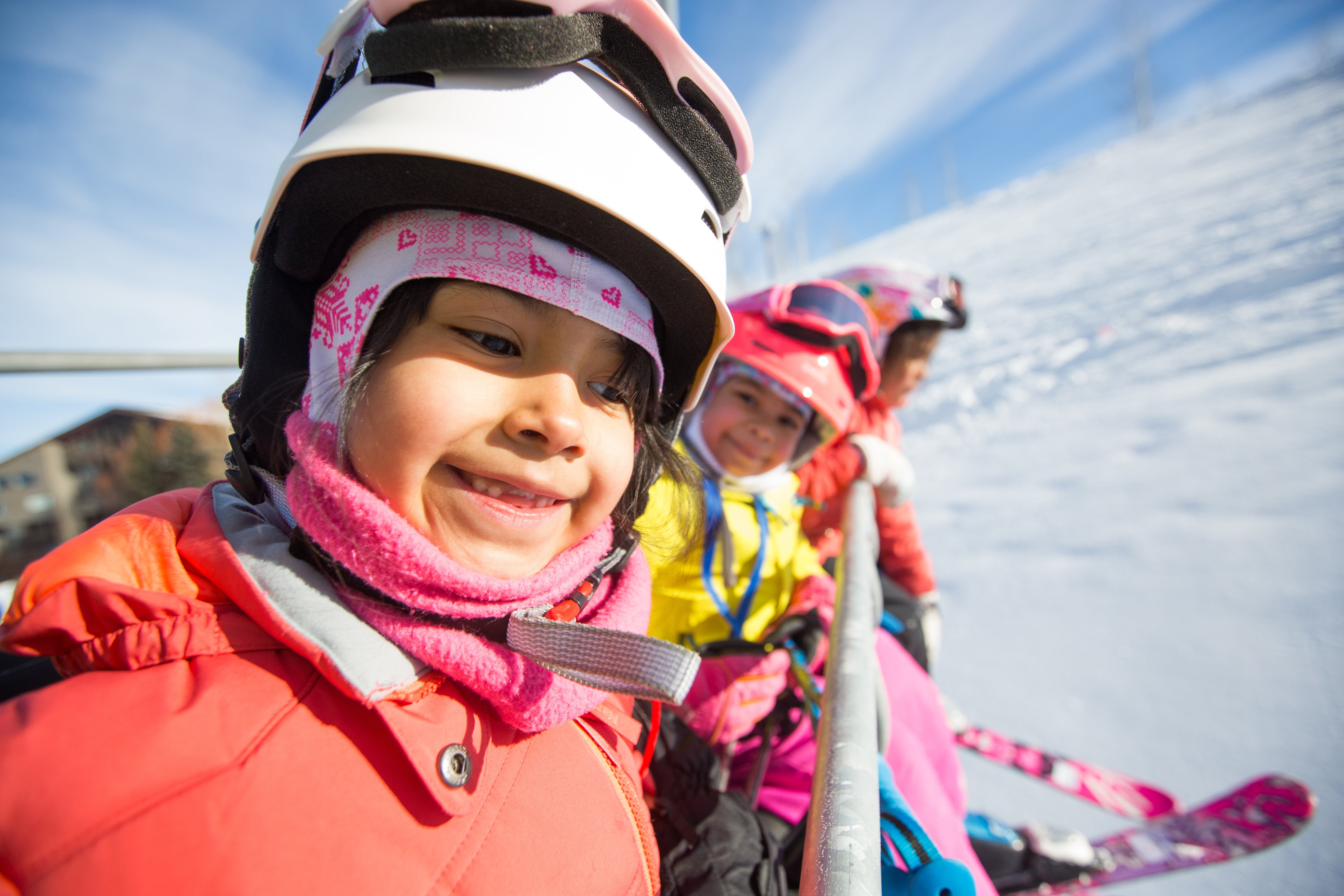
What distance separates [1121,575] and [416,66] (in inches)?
142

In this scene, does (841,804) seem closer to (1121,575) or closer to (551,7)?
(551,7)

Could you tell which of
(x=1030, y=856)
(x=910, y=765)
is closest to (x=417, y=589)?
(x=910, y=765)

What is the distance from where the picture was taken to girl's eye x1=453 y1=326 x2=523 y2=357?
2.71ft

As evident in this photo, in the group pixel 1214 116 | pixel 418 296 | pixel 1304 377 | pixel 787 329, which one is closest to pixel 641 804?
pixel 418 296

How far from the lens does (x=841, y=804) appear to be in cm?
68

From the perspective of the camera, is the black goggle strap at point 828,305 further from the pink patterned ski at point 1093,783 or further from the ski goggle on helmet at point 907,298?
the pink patterned ski at point 1093,783

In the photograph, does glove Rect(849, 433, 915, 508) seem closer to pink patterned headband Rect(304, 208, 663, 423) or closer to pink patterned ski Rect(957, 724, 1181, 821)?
pink patterned ski Rect(957, 724, 1181, 821)

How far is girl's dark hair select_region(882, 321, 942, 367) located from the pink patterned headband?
2879 mm

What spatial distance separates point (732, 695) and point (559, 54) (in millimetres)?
1443

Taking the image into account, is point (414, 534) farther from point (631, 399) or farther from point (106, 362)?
point (106, 362)

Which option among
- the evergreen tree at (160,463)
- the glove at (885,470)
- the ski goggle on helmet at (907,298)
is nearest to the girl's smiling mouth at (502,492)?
the glove at (885,470)

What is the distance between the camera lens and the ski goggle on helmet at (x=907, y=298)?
10.9 ft

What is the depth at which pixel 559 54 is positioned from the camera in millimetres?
837

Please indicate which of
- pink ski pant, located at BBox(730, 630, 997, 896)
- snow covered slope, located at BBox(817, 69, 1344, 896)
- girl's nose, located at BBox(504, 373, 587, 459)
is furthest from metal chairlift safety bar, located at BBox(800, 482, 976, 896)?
snow covered slope, located at BBox(817, 69, 1344, 896)
